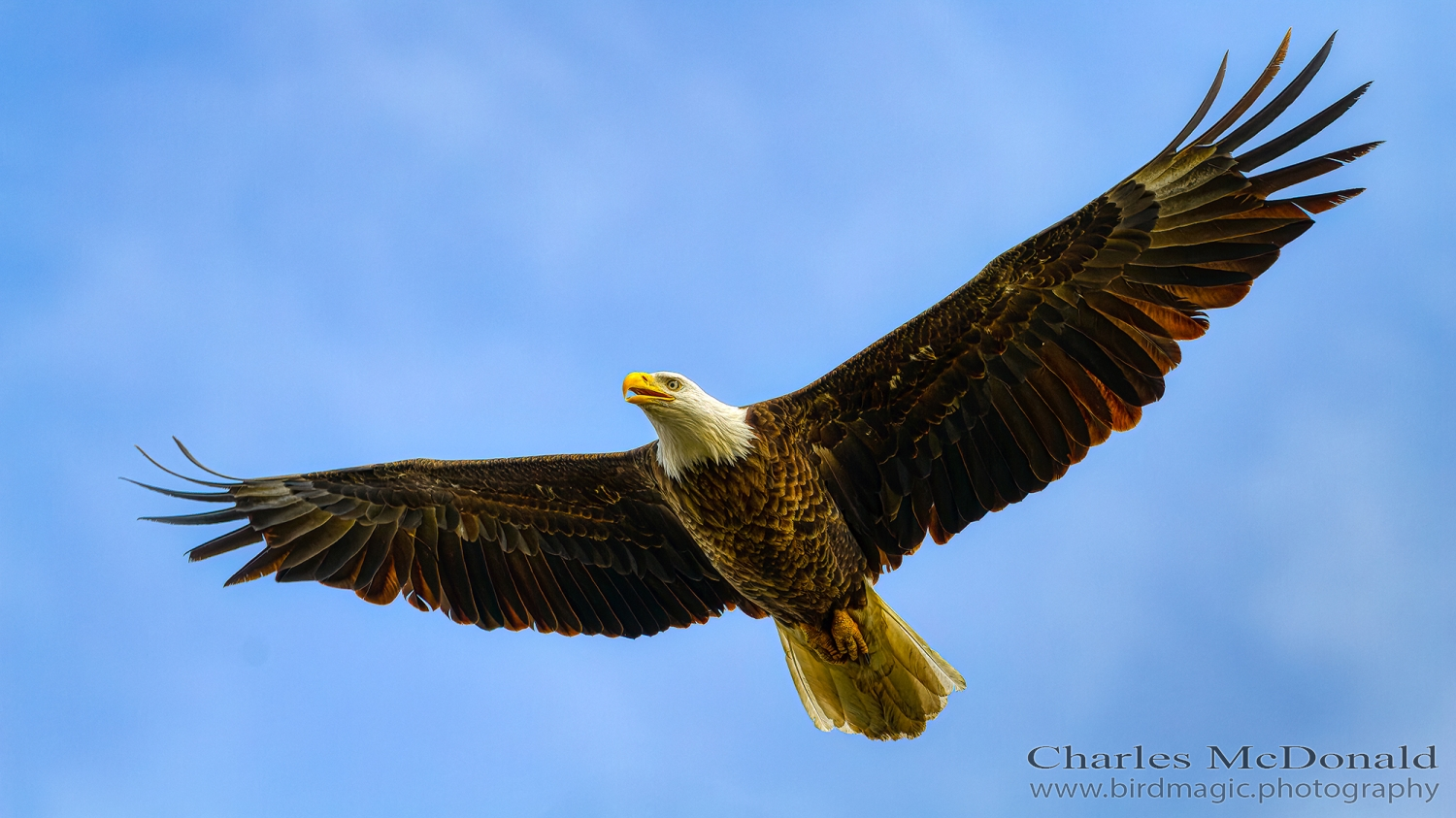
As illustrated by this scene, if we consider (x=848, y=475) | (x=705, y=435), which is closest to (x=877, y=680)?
(x=848, y=475)

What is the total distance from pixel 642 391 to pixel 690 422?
362 millimetres

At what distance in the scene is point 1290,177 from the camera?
25.4 feet

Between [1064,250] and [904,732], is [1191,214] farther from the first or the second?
[904,732]

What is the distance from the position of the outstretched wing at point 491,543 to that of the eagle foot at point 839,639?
771 mm

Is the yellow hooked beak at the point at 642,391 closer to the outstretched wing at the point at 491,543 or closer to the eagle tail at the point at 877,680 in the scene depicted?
the outstretched wing at the point at 491,543

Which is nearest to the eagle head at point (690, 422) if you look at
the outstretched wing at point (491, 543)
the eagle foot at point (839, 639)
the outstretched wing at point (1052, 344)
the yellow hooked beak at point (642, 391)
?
the yellow hooked beak at point (642, 391)

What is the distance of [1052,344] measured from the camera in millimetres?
8344

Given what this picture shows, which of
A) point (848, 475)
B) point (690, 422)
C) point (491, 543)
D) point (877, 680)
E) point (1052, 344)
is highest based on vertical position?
point (1052, 344)

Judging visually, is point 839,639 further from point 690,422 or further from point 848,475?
point 690,422

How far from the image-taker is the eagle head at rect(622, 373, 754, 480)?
8.31 m

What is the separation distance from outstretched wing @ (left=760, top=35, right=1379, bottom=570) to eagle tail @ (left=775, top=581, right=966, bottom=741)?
480 millimetres

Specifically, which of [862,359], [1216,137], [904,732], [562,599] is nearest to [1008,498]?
[862,359]

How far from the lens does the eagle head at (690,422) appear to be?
831cm

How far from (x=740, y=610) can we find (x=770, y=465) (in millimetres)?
1593
